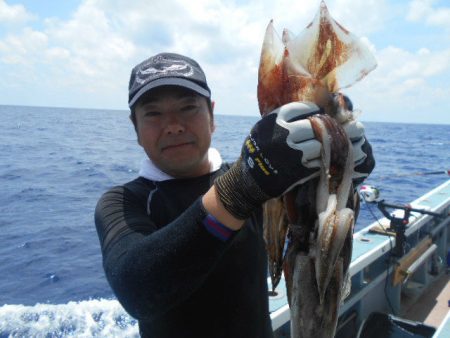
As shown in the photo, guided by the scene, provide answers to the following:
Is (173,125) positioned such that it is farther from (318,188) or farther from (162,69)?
(318,188)

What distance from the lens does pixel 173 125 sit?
2.13 m

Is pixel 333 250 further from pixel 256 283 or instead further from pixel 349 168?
pixel 256 283

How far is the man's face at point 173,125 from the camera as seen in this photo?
84.7 inches

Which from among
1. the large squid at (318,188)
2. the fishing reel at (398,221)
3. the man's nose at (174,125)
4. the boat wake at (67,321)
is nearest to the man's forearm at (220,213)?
the large squid at (318,188)

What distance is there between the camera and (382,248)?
598 centimetres

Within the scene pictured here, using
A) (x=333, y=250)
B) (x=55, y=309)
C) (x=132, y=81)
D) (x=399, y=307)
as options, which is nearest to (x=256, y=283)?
(x=333, y=250)

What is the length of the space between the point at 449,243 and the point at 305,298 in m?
9.21

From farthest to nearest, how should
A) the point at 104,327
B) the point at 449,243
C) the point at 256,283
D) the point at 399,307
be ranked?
the point at 449,243 → the point at 104,327 → the point at 399,307 → the point at 256,283

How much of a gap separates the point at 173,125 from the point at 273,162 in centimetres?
76

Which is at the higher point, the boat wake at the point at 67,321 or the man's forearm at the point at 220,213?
the man's forearm at the point at 220,213

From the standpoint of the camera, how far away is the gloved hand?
5.14 ft

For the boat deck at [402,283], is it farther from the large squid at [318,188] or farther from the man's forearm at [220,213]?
the man's forearm at [220,213]

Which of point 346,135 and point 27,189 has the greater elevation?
point 346,135

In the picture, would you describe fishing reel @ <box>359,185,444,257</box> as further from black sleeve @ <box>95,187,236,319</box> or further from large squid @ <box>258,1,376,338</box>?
black sleeve @ <box>95,187,236,319</box>
